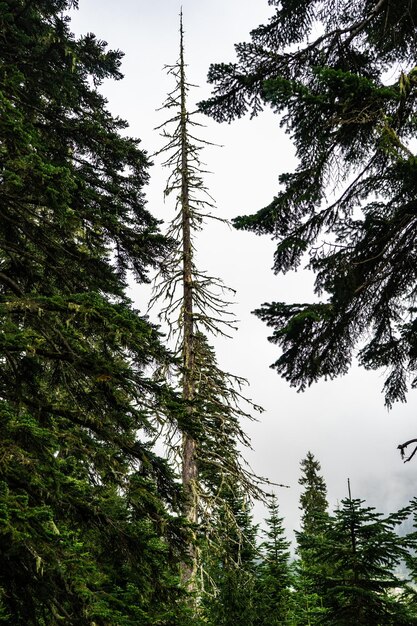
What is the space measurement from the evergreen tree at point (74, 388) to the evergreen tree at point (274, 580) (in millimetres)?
4538

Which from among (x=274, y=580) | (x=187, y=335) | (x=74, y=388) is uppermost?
(x=187, y=335)

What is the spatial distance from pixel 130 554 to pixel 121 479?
0.67 m

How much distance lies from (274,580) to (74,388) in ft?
20.6

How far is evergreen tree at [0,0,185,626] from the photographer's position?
10.1 feet

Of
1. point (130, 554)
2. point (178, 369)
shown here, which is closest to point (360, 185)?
point (178, 369)

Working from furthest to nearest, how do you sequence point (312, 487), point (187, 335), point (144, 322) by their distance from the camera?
point (312, 487) → point (187, 335) → point (144, 322)

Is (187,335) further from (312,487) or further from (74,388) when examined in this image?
(312,487)

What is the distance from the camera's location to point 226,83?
544cm

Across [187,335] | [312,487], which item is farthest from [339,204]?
[312,487]

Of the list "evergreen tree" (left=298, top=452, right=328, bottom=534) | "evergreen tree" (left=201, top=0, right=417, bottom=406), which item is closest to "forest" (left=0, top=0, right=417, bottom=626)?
"evergreen tree" (left=201, top=0, right=417, bottom=406)

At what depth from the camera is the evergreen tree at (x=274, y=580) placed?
8.12 m

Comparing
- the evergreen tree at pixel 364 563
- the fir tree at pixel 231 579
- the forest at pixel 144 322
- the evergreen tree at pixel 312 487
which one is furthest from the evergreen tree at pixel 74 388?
the evergreen tree at pixel 312 487

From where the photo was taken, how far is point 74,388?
17.9 feet

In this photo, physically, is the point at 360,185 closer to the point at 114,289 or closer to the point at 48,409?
the point at 114,289
